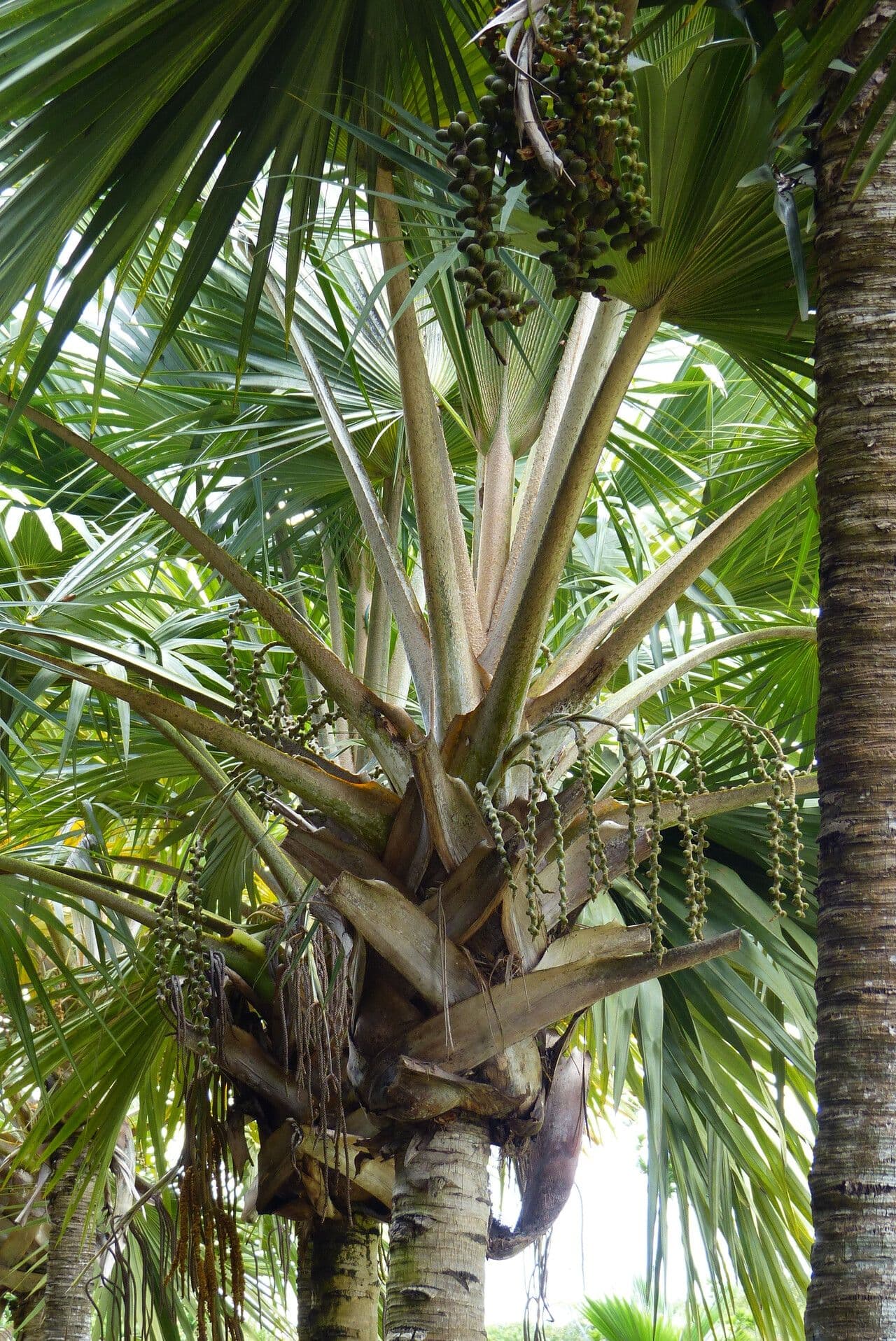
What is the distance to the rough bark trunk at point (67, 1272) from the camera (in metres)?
4.75

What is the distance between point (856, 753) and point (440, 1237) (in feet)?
4.38

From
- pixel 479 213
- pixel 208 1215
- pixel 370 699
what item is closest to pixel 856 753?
pixel 479 213

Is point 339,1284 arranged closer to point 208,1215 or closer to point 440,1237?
point 208,1215

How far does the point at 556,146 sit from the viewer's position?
5.16 ft

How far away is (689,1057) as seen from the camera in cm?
338

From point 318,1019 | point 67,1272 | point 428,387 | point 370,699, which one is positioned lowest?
point 67,1272

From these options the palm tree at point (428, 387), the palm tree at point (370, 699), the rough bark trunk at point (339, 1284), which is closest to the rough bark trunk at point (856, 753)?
the palm tree at point (428, 387)

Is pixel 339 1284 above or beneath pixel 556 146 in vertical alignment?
beneath

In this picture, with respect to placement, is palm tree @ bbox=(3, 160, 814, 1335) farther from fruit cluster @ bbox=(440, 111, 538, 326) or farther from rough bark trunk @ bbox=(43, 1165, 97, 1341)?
rough bark trunk @ bbox=(43, 1165, 97, 1341)

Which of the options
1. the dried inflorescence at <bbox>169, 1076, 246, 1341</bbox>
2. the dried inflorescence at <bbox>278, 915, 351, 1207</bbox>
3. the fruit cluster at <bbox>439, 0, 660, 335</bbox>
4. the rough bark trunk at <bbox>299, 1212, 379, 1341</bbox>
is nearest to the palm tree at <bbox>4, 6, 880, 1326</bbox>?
the dried inflorescence at <bbox>278, 915, 351, 1207</bbox>

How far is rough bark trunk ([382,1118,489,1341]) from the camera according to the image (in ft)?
7.55

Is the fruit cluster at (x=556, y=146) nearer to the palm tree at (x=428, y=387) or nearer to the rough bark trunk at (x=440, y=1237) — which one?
the palm tree at (x=428, y=387)

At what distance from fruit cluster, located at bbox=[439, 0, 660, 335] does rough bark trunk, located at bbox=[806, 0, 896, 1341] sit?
360 millimetres

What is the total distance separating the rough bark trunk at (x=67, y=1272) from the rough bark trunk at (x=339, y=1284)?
70.4 inches
